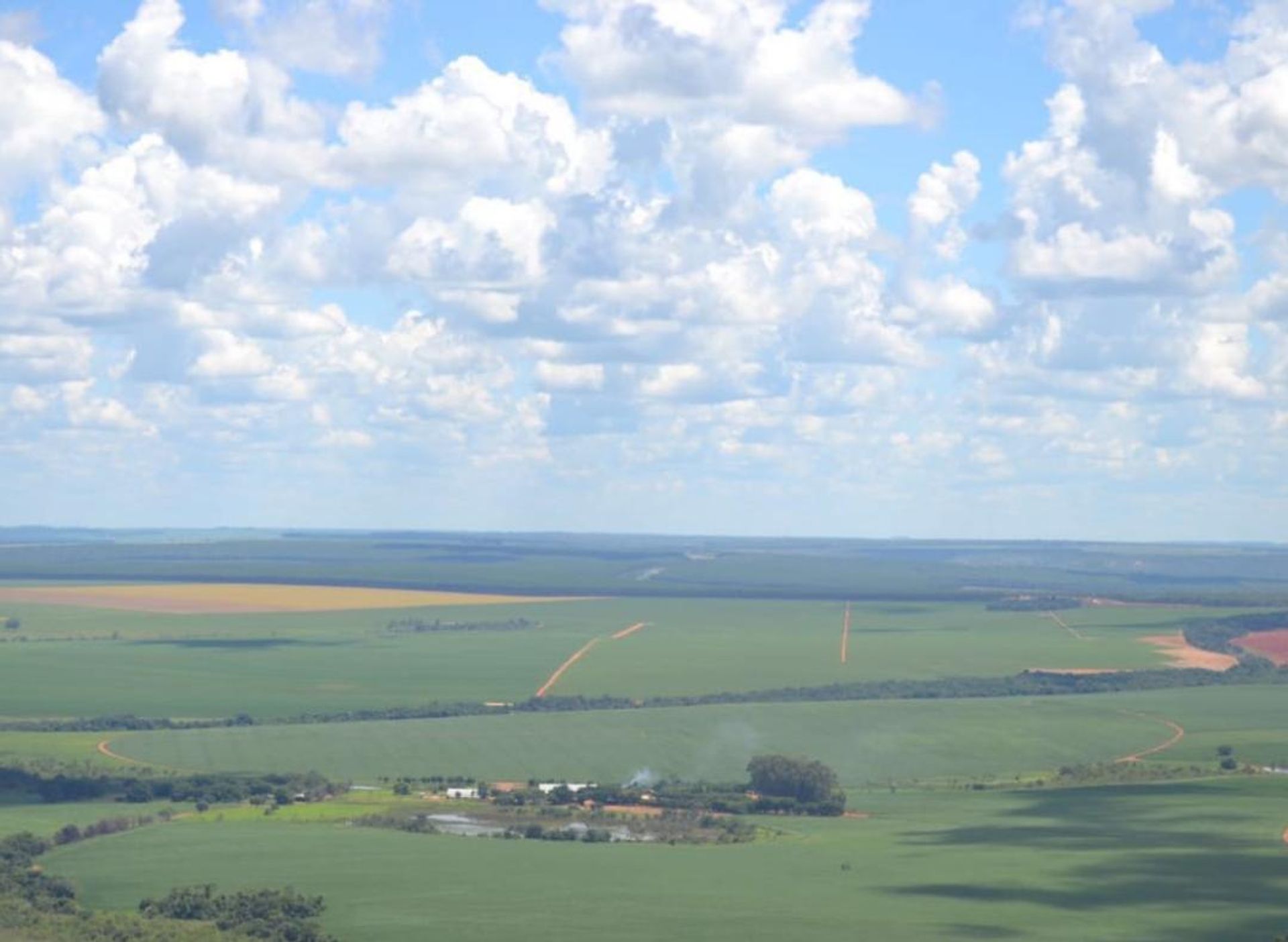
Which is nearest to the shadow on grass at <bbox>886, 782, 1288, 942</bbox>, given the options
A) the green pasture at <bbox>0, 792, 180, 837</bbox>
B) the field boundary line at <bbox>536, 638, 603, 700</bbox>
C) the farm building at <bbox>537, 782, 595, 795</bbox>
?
the farm building at <bbox>537, 782, 595, 795</bbox>

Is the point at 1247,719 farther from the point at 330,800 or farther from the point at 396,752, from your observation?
the point at 330,800

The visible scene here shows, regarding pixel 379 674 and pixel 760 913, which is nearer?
pixel 760 913

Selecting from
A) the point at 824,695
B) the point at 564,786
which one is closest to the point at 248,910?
the point at 564,786

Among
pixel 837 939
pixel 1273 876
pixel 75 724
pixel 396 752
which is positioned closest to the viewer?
pixel 837 939

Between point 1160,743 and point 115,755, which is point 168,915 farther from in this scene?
point 1160,743

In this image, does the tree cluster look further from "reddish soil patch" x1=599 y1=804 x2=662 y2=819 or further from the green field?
the green field

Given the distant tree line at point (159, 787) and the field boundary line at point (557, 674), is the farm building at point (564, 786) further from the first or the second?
the field boundary line at point (557, 674)

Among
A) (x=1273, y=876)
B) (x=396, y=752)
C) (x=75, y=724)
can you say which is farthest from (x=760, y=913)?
Result: (x=75, y=724)
